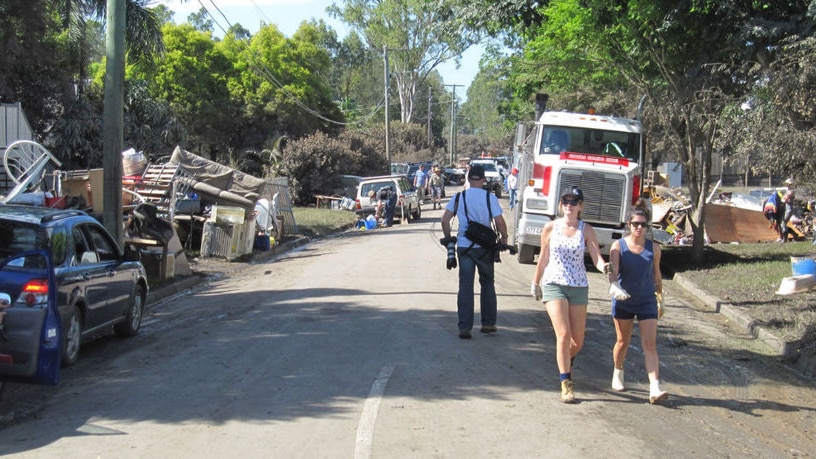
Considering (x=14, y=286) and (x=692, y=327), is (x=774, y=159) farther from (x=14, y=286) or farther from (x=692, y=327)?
(x=14, y=286)

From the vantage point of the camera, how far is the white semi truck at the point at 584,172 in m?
15.6

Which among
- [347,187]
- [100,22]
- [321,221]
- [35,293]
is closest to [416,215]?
[321,221]

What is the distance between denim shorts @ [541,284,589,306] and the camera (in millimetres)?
7043

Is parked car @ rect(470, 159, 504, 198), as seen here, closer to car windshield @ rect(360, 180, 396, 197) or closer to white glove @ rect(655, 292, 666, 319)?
car windshield @ rect(360, 180, 396, 197)

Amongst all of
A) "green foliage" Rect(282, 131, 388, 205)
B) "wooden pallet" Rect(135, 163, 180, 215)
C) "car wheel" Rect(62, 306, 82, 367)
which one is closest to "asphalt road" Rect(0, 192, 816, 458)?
"car wheel" Rect(62, 306, 82, 367)

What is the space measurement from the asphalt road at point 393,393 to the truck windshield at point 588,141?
5.31 metres

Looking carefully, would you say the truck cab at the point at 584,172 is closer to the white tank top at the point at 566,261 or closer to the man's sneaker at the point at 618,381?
the man's sneaker at the point at 618,381

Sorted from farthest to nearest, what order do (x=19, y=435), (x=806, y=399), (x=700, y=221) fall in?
(x=700, y=221)
(x=806, y=399)
(x=19, y=435)

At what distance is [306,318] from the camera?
Result: 1088 centimetres

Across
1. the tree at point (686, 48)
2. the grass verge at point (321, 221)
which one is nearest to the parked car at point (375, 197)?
the grass verge at point (321, 221)

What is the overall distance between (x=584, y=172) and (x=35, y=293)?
1116cm

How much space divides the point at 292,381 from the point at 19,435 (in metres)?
2.31

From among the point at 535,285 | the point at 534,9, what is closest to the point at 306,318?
the point at 535,285

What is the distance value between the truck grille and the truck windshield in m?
1.06
